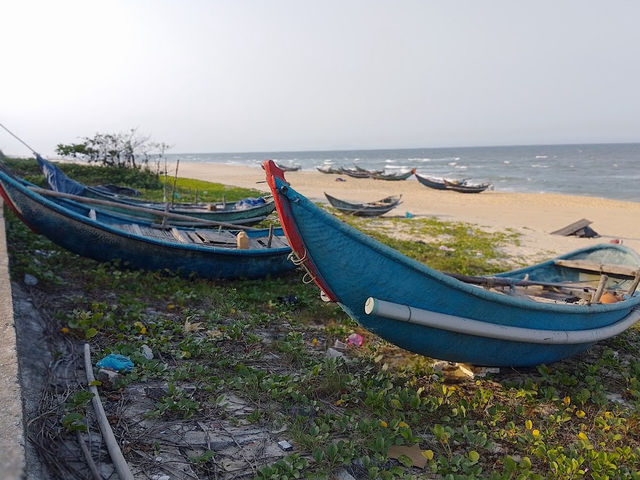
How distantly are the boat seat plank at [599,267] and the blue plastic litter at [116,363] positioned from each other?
622 centimetres

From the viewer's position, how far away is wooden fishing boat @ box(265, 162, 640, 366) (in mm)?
3621

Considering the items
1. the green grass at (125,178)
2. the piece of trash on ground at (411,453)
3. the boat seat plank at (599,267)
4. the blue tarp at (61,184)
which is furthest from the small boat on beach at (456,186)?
the piece of trash on ground at (411,453)

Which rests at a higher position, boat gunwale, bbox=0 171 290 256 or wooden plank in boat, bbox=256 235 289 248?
Result: boat gunwale, bbox=0 171 290 256

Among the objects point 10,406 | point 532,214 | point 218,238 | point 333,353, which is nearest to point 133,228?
point 218,238

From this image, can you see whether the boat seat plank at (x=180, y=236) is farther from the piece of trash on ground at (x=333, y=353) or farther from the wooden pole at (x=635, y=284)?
the wooden pole at (x=635, y=284)

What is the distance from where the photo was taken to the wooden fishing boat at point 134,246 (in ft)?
20.3

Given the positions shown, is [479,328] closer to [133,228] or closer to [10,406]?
[10,406]

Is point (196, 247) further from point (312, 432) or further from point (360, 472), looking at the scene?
point (360, 472)

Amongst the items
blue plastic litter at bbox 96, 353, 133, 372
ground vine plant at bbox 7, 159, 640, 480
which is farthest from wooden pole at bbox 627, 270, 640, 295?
blue plastic litter at bbox 96, 353, 133, 372

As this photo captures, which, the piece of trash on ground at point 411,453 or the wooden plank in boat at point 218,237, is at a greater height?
the wooden plank in boat at point 218,237

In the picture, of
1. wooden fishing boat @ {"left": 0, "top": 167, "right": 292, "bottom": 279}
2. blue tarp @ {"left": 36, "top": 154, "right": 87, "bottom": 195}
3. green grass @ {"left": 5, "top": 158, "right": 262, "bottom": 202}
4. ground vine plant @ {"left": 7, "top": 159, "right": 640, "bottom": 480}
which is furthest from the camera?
green grass @ {"left": 5, "top": 158, "right": 262, "bottom": 202}

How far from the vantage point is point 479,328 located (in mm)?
3934

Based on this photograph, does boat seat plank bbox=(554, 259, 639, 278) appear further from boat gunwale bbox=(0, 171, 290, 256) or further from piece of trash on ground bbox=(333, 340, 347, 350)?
boat gunwale bbox=(0, 171, 290, 256)

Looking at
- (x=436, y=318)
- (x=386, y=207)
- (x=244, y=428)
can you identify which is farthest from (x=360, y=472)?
(x=386, y=207)
